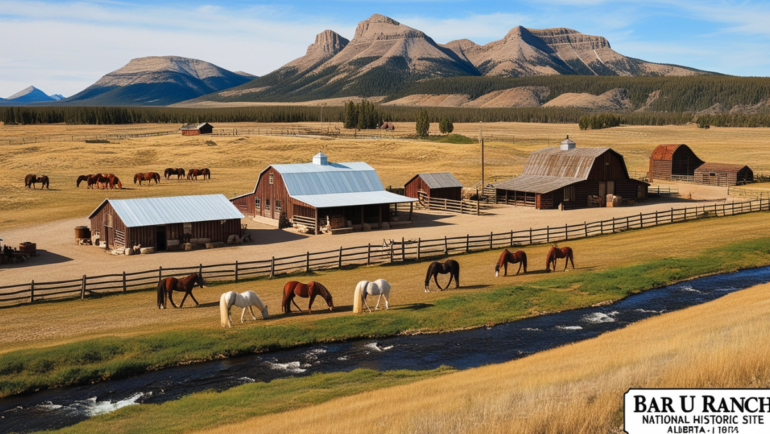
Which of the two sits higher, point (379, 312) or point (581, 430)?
point (581, 430)

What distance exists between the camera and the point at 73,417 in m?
16.6

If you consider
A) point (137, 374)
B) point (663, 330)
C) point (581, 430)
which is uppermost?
point (581, 430)

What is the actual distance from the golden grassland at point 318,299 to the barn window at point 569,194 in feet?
55.8

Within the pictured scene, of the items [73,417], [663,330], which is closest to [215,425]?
[73,417]

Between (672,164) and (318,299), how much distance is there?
65928 millimetres

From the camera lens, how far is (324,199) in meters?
48.2

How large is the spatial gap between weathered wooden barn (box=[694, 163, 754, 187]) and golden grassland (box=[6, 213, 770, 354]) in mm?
35263

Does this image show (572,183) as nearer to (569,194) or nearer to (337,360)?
(569,194)

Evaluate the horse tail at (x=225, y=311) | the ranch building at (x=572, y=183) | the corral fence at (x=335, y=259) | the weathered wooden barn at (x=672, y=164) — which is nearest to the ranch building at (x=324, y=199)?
the corral fence at (x=335, y=259)

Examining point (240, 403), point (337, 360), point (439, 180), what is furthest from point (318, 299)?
point (439, 180)

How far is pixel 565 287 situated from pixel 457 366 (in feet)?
36.9

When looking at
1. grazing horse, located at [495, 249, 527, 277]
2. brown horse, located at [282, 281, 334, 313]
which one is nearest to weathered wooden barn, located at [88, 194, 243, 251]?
brown horse, located at [282, 281, 334, 313]

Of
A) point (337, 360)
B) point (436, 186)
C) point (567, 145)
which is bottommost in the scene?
point (337, 360)

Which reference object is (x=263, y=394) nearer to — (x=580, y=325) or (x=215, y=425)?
(x=215, y=425)
